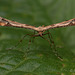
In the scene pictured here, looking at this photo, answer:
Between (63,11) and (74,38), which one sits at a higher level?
(63,11)

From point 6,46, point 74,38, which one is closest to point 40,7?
point 74,38

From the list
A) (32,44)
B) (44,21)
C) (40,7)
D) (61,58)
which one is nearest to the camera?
(61,58)

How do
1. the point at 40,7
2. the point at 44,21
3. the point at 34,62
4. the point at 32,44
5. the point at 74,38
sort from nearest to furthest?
1. the point at 34,62
2. the point at 32,44
3. the point at 74,38
4. the point at 44,21
5. the point at 40,7

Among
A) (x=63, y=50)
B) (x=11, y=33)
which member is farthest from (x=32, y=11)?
(x=63, y=50)

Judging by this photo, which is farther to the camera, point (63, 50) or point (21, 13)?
point (21, 13)

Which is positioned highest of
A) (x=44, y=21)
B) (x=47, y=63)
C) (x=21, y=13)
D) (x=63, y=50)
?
(x=21, y=13)

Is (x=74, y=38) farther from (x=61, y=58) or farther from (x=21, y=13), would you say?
(x=21, y=13)
